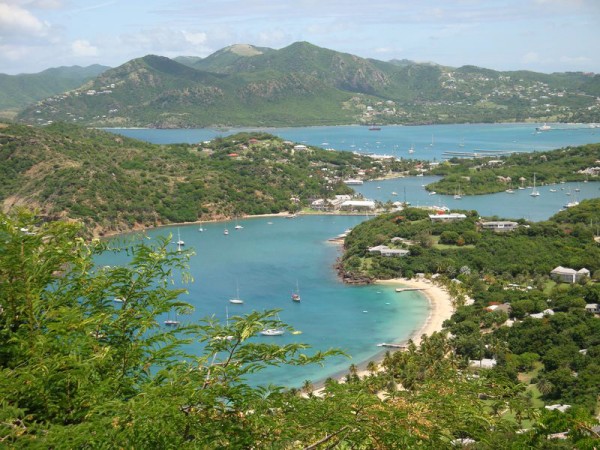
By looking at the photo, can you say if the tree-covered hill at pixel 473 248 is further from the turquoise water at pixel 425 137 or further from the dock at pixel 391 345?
the turquoise water at pixel 425 137

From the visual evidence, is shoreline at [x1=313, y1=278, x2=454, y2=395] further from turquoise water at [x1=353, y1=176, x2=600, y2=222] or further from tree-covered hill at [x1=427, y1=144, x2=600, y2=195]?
tree-covered hill at [x1=427, y1=144, x2=600, y2=195]

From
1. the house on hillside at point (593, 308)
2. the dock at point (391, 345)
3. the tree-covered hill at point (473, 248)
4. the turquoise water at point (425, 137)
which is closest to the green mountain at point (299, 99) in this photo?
the turquoise water at point (425, 137)

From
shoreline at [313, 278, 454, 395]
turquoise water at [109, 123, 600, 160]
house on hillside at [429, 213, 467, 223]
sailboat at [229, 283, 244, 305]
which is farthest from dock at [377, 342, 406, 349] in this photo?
turquoise water at [109, 123, 600, 160]

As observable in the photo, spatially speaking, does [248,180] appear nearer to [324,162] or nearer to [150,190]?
[150,190]

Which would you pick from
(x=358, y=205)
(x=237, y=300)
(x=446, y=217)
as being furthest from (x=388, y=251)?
(x=358, y=205)

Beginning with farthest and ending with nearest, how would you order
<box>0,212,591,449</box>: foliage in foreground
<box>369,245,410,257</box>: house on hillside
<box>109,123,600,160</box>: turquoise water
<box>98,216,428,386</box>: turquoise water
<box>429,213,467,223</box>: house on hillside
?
<box>109,123,600,160</box>: turquoise water
<box>429,213,467,223</box>: house on hillside
<box>369,245,410,257</box>: house on hillside
<box>98,216,428,386</box>: turquoise water
<box>0,212,591,449</box>: foliage in foreground
